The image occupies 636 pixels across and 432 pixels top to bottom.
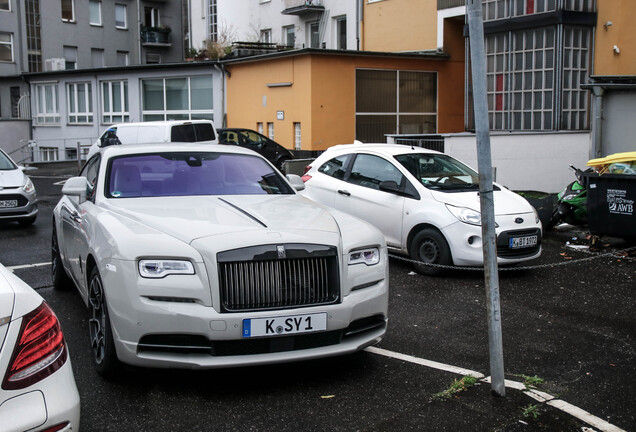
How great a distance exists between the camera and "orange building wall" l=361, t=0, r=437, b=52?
25812 mm

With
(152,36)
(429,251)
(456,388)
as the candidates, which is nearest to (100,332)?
(456,388)

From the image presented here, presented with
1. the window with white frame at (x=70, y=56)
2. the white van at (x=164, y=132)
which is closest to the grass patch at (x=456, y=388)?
the white van at (x=164, y=132)

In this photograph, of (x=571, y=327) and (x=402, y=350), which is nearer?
(x=402, y=350)

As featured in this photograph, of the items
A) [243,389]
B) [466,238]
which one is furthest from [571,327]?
[243,389]

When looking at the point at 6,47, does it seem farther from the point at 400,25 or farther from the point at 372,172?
the point at 372,172

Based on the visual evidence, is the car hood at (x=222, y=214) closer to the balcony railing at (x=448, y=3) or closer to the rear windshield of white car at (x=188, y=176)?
the rear windshield of white car at (x=188, y=176)

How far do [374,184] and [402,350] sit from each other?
4234 millimetres

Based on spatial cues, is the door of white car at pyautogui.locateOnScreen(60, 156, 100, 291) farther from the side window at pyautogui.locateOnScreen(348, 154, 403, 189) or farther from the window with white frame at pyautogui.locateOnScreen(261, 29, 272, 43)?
the window with white frame at pyautogui.locateOnScreen(261, 29, 272, 43)

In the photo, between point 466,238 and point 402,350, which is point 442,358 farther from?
point 466,238

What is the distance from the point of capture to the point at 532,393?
4.77 meters

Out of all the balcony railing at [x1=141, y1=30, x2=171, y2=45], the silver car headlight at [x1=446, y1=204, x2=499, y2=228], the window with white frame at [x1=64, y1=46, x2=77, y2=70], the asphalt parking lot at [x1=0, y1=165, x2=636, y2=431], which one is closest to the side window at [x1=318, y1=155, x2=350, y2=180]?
the silver car headlight at [x1=446, y1=204, x2=499, y2=228]

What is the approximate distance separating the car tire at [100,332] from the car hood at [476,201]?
192 inches

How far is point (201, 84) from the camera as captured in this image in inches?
1204

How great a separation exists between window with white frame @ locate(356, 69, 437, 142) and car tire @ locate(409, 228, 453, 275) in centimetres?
1558
